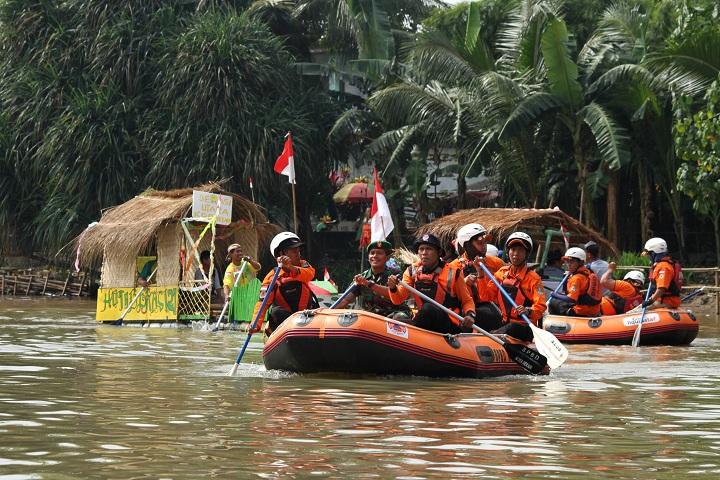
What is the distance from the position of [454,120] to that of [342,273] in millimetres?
7553

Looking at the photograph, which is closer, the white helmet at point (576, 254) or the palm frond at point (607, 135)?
the white helmet at point (576, 254)

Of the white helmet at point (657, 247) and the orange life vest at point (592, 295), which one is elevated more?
the white helmet at point (657, 247)

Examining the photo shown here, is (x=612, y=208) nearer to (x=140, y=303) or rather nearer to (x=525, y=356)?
(x=140, y=303)

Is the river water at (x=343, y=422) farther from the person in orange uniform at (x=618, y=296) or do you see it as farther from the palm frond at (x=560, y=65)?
the palm frond at (x=560, y=65)

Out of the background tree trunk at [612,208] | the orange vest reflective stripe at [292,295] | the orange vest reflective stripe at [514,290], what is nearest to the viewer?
the orange vest reflective stripe at [292,295]

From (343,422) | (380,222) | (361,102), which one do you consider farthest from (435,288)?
(361,102)

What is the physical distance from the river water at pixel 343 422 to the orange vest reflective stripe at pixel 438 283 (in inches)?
32.7

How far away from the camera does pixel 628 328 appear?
19.0 meters

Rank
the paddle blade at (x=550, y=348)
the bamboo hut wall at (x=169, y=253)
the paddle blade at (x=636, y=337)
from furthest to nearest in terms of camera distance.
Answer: the bamboo hut wall at (x=169, y=253)
the paddle blade at (x=636, y=337)
the paddle blade at (x=550, y=348)

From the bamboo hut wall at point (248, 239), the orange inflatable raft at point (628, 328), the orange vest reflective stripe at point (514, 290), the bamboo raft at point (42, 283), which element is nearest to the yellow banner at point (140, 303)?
the bamboo hut wall at point (248, 239)

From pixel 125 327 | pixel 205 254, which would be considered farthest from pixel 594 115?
pixel 125 327

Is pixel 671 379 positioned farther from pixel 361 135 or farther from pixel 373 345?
pixel 361 135

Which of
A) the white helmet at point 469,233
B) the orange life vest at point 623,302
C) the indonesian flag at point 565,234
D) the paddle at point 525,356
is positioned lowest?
the paddle at point 525,356

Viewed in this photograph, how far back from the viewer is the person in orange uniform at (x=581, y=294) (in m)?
19.0
